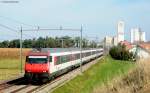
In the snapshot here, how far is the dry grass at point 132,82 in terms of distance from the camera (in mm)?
13820

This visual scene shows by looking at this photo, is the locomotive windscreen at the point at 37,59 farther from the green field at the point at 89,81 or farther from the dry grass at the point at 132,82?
→ the dry grass at the point at 132,82

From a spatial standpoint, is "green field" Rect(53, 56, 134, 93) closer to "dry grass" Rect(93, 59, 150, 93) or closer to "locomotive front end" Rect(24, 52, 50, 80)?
"dry grass" Rect(93, 59, 150, 93)

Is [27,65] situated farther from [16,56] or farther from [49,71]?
[16,56]

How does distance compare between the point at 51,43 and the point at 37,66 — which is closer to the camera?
the point at 37,66

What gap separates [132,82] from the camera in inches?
583

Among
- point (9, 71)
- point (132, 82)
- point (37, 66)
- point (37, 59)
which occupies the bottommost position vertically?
point (9, 71)

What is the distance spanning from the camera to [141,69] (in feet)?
50.5

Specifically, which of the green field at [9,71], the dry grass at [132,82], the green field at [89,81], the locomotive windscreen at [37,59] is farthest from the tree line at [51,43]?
the dry grass at [132,82]

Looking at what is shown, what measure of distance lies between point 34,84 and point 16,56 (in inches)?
2808

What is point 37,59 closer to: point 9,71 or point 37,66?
point 37,66

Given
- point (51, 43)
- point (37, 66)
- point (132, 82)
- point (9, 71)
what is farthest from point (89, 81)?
point (51, 43)

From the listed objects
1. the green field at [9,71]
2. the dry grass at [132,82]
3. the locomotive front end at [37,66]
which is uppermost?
the dry grass at [132,82]

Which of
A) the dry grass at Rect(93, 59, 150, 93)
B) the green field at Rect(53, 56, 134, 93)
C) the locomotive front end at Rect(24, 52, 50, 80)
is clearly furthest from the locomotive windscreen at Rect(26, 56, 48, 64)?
the dry grass at Rect(93, 59, 150, 93)

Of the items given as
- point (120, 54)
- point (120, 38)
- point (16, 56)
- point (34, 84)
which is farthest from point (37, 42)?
point (34, 84)
